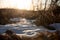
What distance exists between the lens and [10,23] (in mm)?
2938

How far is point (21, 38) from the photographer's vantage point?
204cm

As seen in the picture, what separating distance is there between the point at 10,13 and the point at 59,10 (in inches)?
41.2

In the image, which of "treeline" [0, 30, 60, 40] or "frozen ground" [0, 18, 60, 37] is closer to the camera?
"treeline" [0, 30, 60, 40]

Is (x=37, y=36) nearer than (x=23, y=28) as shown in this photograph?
Result: Yes

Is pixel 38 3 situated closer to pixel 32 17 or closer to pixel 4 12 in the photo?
pixel 32 17

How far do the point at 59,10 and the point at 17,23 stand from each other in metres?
0.97

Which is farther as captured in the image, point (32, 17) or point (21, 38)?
point (32, 17)

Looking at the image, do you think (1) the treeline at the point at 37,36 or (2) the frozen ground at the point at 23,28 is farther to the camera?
(2) the frozen ground at the point at 23,28

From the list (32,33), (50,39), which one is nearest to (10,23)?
(32,33)

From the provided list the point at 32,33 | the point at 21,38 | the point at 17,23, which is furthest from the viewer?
the point at 17,23

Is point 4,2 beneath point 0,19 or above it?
above

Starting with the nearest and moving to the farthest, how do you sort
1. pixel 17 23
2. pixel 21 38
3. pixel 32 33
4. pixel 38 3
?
pixel 21 38
pixel 32 33
pixel 17 23
pixel 38 3

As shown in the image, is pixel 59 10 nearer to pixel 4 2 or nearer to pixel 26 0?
pixel 26 0

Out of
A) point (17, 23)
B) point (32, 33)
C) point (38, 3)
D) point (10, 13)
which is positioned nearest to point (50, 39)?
point (32, 33)
